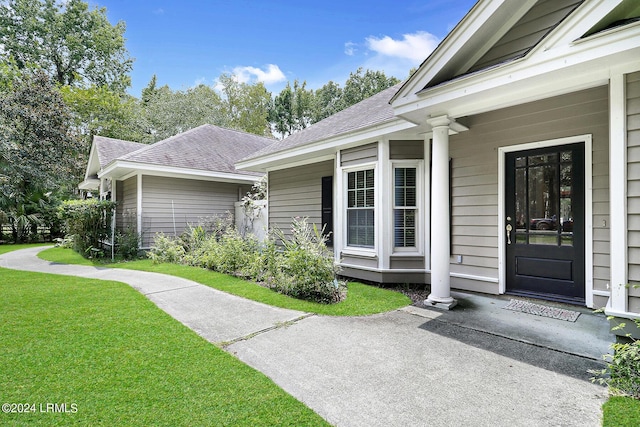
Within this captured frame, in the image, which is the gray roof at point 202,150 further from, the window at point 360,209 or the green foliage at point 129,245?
the window at point 360,209

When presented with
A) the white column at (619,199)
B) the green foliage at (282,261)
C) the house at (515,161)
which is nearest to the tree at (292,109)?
the green foliage at (282,261)

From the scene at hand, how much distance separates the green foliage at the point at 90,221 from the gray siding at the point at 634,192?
38.1 ft

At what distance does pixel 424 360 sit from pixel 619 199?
230 cm

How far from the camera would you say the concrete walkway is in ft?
6.97

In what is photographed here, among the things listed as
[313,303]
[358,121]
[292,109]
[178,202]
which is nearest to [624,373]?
[313,303]

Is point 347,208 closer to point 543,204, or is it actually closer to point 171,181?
point 543,204

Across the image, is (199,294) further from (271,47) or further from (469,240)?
(271,47)

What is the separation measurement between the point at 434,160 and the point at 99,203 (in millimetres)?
9901

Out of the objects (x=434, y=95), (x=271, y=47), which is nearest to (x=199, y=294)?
(x=434, y=95)

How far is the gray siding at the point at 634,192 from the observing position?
2.76m

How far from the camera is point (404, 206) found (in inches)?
223

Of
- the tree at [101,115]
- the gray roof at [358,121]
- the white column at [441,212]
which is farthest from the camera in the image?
the tree at [101,115]

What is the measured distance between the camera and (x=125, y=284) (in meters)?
5.81

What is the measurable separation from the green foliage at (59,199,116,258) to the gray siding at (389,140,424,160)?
891 centimetres
